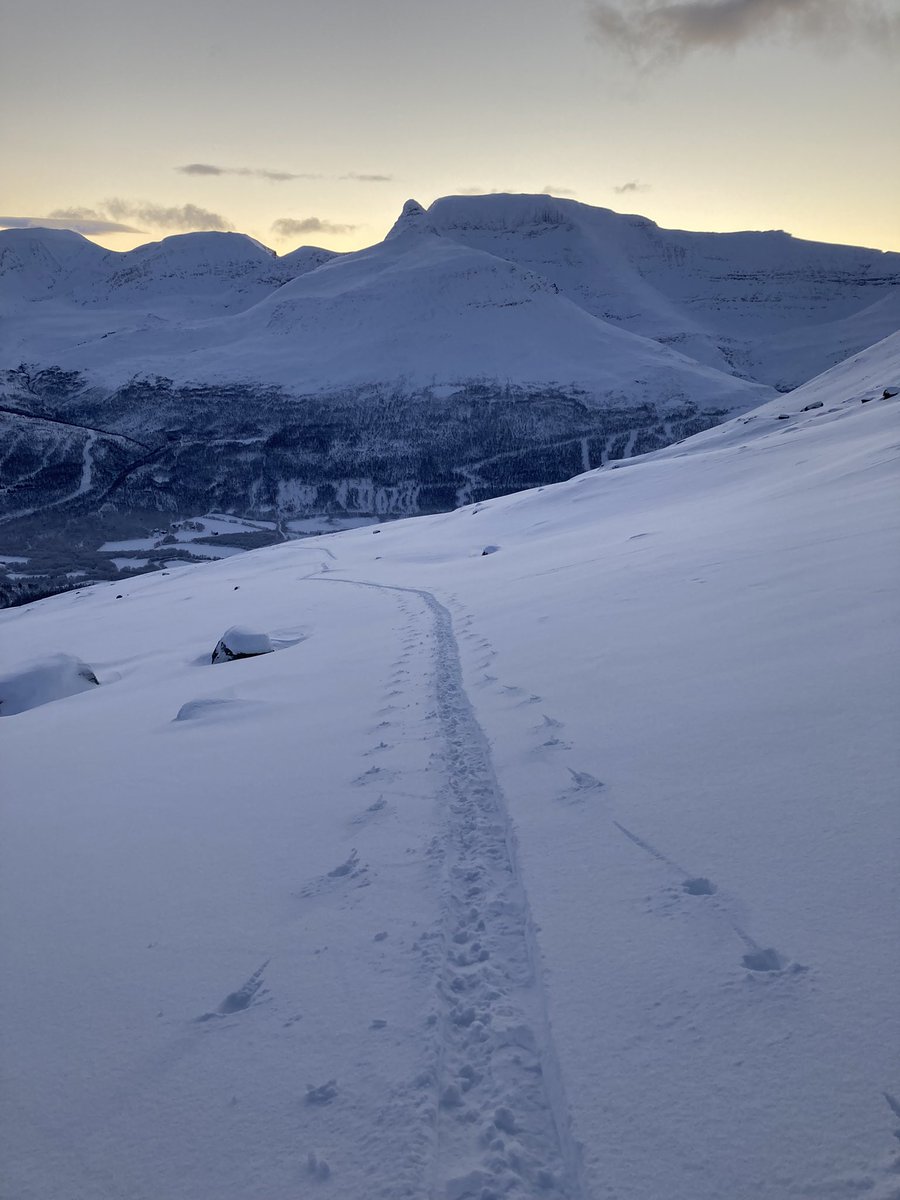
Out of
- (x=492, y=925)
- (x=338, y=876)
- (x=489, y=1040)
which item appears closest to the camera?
(x=489, y=1040)

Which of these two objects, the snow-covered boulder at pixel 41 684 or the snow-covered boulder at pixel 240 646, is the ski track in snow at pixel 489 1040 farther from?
the snow-covered boulder at pixel 41 684

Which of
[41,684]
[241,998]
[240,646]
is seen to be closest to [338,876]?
[241,998]

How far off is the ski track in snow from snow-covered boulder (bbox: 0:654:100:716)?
10.8m

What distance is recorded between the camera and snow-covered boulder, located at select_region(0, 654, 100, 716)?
1375cm

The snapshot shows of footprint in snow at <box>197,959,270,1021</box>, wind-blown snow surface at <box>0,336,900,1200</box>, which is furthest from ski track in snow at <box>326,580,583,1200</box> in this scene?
footprint in snow at <box>197,959,270,1021</box>

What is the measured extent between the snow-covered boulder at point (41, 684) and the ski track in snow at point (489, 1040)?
10775mm

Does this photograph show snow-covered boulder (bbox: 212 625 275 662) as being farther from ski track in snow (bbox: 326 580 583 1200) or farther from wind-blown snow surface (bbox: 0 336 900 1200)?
ski track in snow (bbox: 326 580 583 1200)

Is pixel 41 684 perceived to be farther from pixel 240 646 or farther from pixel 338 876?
pixel 338 876

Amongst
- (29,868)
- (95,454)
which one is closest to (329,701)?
(29,868)

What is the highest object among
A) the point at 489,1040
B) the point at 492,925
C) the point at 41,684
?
the point at 41,684

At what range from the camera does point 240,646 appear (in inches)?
559

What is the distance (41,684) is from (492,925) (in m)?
12.2

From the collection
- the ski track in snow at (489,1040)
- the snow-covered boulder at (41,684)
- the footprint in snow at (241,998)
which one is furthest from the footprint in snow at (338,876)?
the snow-covered boulder at (41,684)

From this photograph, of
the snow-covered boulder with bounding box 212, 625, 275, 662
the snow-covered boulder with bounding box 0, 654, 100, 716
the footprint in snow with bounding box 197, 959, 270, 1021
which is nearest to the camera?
the footprint in snow with bounding box 197, 959, 270, 1021
